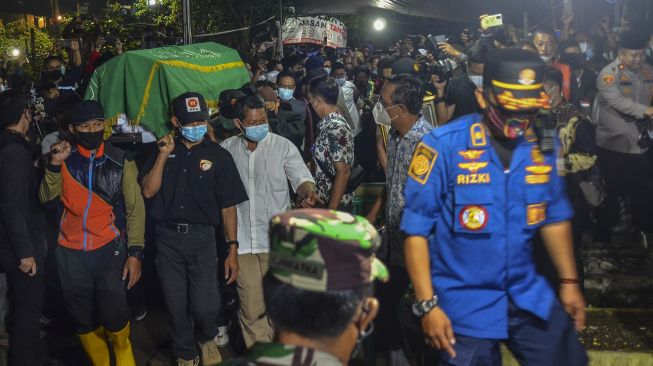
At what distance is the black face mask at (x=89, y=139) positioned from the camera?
5.27m

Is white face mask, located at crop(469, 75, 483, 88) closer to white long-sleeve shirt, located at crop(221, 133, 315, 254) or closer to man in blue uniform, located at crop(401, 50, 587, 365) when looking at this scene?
white long-sleeve shirt, located at crop(221, 133, 315, 254)

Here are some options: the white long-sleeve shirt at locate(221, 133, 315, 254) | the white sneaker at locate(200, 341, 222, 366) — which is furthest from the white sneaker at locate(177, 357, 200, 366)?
the white long-sleeve shirt at locate(221, 133, 315, 254)

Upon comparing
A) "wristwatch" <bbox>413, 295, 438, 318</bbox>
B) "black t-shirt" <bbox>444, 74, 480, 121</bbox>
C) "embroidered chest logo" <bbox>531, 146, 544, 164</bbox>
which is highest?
"embroidered chest logo" <bbox>531, 146, 544, 164</bbox>

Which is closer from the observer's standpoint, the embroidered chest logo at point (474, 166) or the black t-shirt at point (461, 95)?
the embroidered chest logo at point (474, 166)

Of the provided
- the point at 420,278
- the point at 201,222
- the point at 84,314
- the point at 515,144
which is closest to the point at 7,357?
the point at 84,314

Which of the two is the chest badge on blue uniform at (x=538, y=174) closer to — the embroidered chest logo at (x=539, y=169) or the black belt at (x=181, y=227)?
the embroidered chest logo at (x=539, y=169)

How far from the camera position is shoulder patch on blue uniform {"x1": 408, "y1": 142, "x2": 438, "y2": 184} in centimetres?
364

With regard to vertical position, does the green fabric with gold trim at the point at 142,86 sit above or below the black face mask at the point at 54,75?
above

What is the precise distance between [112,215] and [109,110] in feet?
10.5

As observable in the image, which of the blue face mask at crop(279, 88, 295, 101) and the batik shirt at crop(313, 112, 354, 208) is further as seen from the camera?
the blue face mask at crop(279, 88, 295, 101)

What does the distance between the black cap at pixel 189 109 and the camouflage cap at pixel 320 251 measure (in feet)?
11.2

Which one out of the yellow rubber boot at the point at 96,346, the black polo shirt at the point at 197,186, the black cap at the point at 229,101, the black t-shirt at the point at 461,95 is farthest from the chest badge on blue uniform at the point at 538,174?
the black cap at the point at 229,101

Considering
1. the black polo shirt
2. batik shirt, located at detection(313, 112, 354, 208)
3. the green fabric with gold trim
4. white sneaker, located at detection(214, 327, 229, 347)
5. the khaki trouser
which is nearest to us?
the black polo shirt

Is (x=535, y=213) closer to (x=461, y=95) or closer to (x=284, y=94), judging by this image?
(x=461, y=95)
